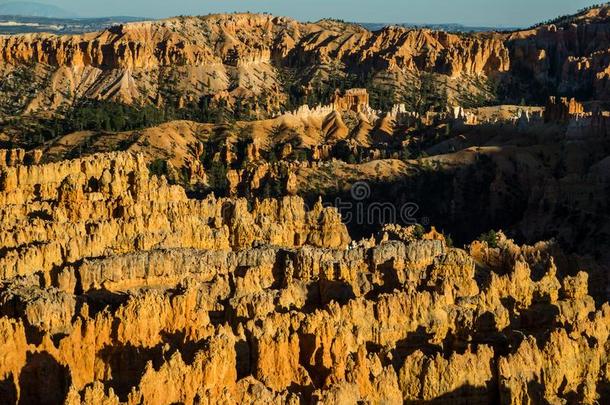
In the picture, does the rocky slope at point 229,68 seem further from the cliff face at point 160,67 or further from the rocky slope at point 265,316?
the rocky slope at point 265,316

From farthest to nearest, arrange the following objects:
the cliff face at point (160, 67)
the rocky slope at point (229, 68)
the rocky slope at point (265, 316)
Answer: the cliff face at point (160, 67) < the rocky slope at point (229, 68) < the rocky slope at point (265, 316)

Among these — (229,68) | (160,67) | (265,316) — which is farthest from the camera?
(229,68)

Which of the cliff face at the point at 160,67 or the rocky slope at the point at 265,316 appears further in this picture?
the cliff face at the point at 160,67

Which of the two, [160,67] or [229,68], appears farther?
[229,68]

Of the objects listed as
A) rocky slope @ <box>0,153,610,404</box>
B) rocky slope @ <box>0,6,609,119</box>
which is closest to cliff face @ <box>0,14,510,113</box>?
rocky slope @ <box>0,6,609,119</box>

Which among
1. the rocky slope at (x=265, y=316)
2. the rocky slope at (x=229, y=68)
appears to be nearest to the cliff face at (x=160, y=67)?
the rocky slope at (x=229, y=68)

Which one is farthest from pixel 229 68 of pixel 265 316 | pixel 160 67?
pixel 265 316

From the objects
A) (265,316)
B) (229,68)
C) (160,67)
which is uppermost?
(265,316)

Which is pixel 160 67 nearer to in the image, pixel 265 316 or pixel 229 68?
pixel 229 68

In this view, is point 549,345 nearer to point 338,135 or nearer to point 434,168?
point 434,168
